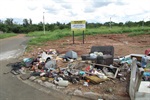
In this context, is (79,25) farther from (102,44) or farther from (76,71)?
(76,71)

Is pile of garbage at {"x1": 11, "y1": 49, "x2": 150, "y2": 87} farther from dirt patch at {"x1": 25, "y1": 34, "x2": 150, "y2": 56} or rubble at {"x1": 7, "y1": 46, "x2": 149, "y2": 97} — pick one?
dirt patch at {"x1": 25, "y1": 34, "x2": 150, "y2": 56}

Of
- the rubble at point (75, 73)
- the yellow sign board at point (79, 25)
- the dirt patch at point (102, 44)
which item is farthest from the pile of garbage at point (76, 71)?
the yellow sign board at point (79, 25)

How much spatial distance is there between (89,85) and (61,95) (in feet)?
2.87

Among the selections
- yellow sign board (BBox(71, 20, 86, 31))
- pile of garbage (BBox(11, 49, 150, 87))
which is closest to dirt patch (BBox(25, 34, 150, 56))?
yellow sign board (BBox(71, 20, 86, 31))

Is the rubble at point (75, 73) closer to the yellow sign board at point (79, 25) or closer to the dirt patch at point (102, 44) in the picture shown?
the dirt patch at point (102, 44)

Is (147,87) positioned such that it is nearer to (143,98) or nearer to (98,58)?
(143,98)

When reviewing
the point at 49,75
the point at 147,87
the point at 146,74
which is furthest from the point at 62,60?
the point at 147,87

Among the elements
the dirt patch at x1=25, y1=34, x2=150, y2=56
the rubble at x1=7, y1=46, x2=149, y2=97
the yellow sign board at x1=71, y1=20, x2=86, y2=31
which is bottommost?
the rubble at x1=7, y1=46, x2=149, y2=97

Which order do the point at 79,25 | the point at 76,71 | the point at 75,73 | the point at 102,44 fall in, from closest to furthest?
the point at 75,73 → the point at 76,71 → the point at 102,44 → the point at 79,25

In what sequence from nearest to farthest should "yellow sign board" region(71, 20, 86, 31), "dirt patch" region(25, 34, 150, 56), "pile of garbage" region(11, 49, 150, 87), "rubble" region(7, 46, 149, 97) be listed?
1. "rubble" region(7, 46, 149, 97)
2. "pile of garbage" region(11, 49, 150, 87)
3. "dirt patch" region(25, 34, 150, 56)
4. "yellow sign board" region(71, 20, 86, 31)

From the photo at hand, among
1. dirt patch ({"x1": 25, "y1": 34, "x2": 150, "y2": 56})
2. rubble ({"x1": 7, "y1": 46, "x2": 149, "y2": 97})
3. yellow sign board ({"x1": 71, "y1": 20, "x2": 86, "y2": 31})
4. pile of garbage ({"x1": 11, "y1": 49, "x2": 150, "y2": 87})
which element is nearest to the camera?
rubble ({"x1": 7, "y1": 46, "x2": 149, "y2": 97})

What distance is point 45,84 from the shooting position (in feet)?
16.7

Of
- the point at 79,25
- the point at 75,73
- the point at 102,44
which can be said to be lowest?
the point at 75,73

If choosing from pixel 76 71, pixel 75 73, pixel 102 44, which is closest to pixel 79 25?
pixel 102 44
